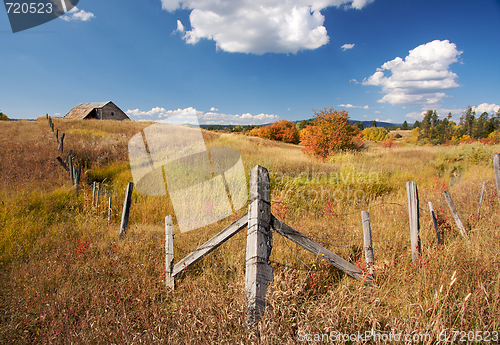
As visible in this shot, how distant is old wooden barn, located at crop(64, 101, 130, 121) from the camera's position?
40406mm

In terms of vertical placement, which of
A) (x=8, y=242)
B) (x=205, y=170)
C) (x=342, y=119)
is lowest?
(x=8, y=242)

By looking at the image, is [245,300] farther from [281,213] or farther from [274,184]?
[274,184]

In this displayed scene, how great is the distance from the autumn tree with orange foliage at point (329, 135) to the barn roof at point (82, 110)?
141ft

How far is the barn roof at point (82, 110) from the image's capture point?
132 feet

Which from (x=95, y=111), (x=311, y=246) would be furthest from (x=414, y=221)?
(x=95, y=111)

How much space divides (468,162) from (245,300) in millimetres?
19083

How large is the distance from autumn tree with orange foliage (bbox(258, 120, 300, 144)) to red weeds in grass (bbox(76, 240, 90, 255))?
153 ft

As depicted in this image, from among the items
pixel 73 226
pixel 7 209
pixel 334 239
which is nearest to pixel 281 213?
pixel 334 239

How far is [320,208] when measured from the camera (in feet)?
21.0

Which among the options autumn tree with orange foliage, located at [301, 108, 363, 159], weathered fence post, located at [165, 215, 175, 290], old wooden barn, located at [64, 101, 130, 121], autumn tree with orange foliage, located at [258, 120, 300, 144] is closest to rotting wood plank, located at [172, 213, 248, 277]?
weathered fence post, located at [165, 215, 175, 290]

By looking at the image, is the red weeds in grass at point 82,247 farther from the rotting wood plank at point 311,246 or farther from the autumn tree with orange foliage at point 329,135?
the autumn tree with orange foliage at point 329,135

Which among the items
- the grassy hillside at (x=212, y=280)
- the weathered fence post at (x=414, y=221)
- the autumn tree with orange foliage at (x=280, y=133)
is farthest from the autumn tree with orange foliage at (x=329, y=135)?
the autumn tree with orange foliage at (x=280, y=133)

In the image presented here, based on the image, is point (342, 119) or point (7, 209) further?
point (342, 119)

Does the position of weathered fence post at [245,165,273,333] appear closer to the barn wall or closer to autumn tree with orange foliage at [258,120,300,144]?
autumn tree with orange foliage at [258,120,300,144]
